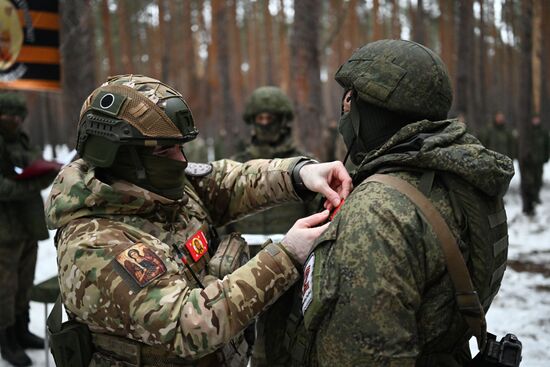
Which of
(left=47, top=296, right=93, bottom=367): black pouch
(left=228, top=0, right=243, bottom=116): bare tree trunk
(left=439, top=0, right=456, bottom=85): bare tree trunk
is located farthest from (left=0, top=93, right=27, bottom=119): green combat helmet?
(left=228, top=0, right=243, bottom=116): bare tree trunk

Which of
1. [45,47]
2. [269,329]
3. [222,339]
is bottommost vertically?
[269,329]

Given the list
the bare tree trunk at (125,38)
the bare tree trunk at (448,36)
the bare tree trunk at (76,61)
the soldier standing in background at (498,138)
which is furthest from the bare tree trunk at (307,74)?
the bare tree trunk at (448,36)

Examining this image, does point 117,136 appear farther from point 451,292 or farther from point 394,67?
point 451,292

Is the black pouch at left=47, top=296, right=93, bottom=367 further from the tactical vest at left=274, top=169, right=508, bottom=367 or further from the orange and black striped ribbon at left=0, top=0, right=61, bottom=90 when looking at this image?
the orange and black striped ribbon at left=0, top=0, right=61, bottom=90

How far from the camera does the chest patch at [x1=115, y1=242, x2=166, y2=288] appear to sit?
1.67 meters

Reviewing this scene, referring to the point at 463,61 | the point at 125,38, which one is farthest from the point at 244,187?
the point at 125,38

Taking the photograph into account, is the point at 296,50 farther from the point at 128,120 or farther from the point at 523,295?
the point at 128,120

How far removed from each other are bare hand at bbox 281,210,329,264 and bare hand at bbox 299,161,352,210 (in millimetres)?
170

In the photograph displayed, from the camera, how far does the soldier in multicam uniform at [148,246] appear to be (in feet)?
5.48

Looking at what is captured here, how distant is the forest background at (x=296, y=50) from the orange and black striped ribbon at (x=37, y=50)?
2.19 feet

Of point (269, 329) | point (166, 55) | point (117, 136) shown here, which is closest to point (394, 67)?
point (117, 136)

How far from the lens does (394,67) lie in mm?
1618

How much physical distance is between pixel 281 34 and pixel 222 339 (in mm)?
27502

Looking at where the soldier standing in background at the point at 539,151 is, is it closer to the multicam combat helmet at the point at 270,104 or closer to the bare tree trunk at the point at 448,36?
the multicam combat helmet at the point at 270,104
